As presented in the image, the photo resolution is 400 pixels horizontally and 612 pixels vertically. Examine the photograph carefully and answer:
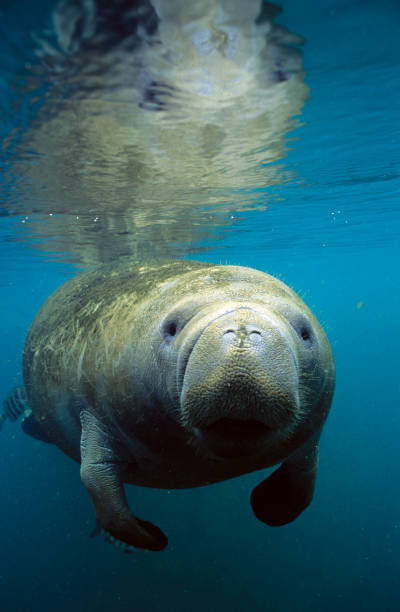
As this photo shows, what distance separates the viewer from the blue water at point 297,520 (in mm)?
4633

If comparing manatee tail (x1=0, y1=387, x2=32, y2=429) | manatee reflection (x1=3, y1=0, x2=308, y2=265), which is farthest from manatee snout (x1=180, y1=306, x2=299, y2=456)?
manatee tail (x1=0, y1=387, x2=32, y2=429)

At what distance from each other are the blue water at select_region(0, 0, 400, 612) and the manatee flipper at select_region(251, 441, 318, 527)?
54.6 inches

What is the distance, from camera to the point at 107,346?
3061 mm

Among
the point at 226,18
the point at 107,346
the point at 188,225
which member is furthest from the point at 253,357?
the point at 188,225

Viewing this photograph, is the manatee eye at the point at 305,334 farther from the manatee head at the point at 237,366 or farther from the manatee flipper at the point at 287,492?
the manatee flipper at the point at 287,492

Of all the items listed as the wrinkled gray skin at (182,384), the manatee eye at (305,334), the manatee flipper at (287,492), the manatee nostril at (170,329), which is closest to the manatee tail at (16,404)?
the wrinkled gray skin at (182,384)

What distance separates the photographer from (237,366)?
5.38 feet

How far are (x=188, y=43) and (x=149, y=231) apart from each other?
31.7 feet

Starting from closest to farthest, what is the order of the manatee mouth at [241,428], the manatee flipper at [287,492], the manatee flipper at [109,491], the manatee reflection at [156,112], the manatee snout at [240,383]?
the manatee snout at [240,383]
the manatee mouth at [241,428]
the manatee flipper at [109,491]
the manatee flipper at [287,492]
the manatee reflection at [156,112]

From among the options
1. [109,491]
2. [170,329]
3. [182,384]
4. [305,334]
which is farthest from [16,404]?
[305,334]

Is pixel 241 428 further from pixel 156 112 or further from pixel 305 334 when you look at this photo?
pixel 156 112

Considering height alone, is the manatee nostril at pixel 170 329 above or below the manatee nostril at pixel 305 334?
below

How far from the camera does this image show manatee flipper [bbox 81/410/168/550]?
291 cm

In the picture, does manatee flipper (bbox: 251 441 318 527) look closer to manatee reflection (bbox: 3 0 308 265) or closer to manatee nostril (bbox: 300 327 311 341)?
manatee nostril (bbox: 300 327 311 341)
